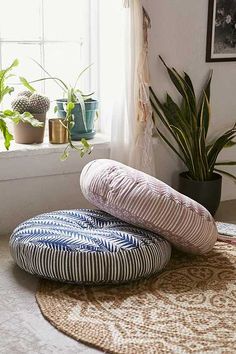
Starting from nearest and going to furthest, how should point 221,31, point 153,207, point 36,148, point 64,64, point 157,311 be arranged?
1. point 157,311
2. point 153,207
3. point 36,148
4. point 64,64
5. point 221,31

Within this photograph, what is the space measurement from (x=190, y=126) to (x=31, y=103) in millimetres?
930

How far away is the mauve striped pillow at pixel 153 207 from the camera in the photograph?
2.56m

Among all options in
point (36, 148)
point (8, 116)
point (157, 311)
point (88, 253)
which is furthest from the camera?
point (36, 148)

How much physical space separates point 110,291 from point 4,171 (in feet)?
3.40

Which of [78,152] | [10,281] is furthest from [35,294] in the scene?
[78,152]

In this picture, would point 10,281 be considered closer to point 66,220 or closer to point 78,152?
point 66,220

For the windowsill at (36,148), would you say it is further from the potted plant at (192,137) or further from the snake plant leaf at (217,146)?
the snake plant leaf at (217,146)

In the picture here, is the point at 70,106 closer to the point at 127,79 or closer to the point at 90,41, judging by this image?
the point at 127,79

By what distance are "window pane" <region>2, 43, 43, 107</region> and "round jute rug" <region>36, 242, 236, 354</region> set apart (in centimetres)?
139

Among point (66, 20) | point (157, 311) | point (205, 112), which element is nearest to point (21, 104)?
point (66, 20)

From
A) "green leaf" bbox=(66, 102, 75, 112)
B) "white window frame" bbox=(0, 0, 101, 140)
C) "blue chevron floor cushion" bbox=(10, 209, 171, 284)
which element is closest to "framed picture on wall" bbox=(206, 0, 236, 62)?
"white window frame" bbox=(0, 0, 101, 140)

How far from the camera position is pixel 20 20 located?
3330 millimetres

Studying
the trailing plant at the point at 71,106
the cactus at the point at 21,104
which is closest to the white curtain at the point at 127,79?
the trailing plant at the point at 71,106

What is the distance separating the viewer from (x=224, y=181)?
3887 mm
